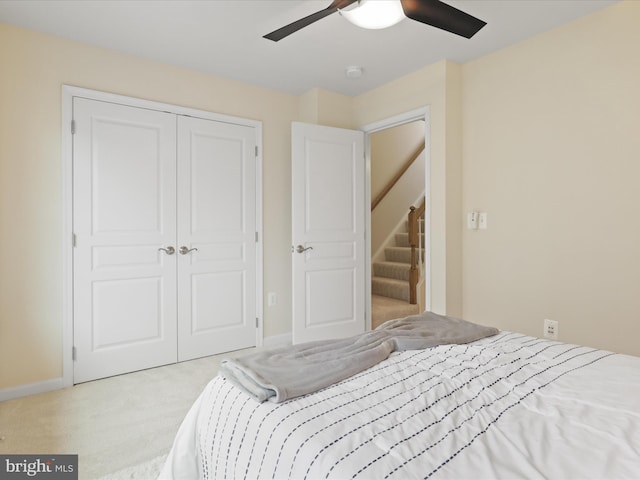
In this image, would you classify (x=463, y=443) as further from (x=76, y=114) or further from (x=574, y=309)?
(x=76, y=114)

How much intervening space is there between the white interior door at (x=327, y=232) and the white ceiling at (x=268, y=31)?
655mm

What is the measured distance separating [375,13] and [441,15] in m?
0.31

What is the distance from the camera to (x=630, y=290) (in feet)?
7.66

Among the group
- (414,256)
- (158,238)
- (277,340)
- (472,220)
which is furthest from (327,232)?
(414,256)

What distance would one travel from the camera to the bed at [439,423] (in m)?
0.87

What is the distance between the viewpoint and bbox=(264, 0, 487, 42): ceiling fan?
1.79 meters

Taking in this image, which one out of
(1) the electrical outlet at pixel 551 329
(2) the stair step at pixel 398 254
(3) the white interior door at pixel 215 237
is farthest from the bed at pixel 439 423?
(2) the stair step at pixel 398 254

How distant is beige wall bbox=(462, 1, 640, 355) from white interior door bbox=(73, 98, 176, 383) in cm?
245

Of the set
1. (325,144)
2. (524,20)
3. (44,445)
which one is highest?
(524,20)

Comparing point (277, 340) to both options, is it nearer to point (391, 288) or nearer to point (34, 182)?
point (391, 288)

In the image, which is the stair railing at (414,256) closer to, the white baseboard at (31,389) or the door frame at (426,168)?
the door frame at (426,168)

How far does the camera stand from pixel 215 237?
344 cm

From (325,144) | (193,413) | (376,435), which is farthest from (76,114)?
(376,435)

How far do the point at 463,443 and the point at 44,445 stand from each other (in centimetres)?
212
